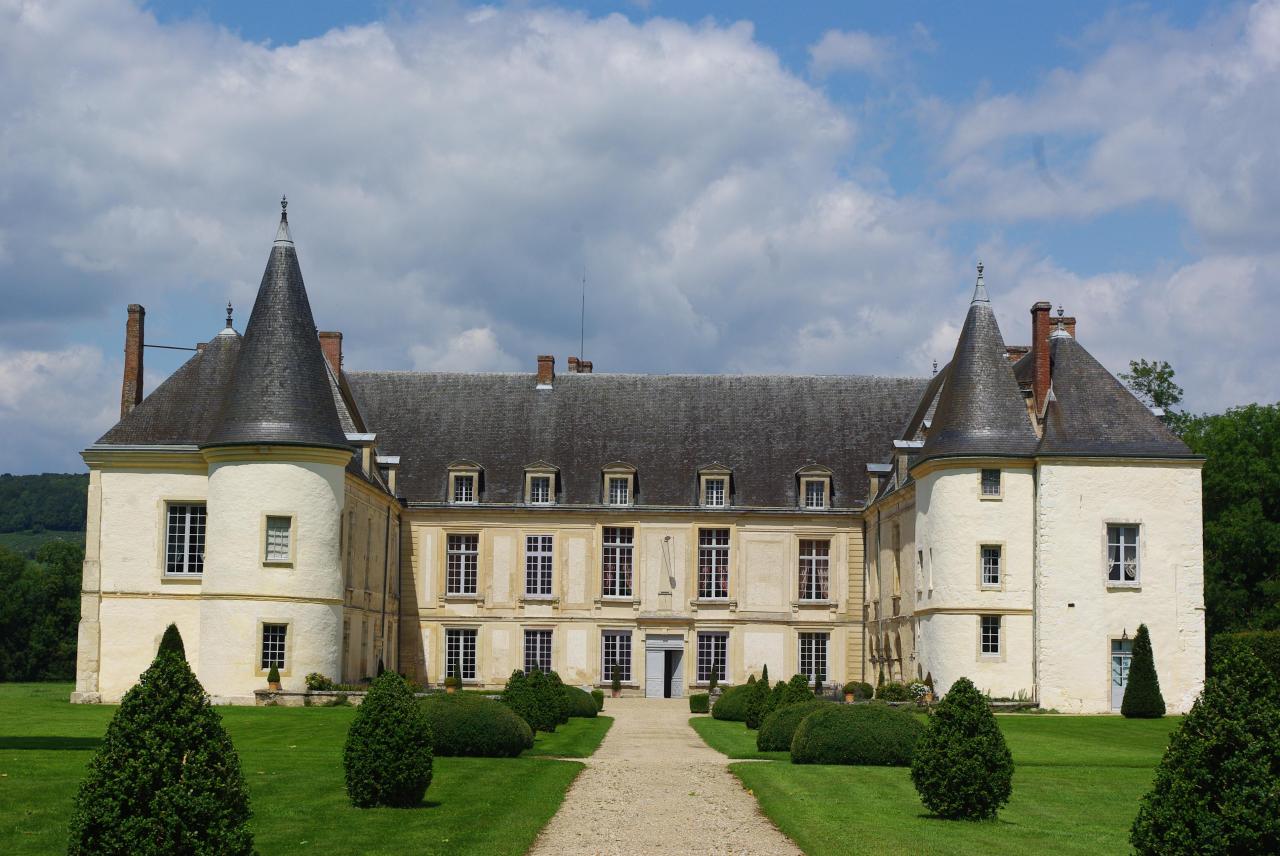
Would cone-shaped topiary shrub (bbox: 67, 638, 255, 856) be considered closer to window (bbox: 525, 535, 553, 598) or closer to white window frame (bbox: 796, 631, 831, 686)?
window (bbox: 525, 535, 553, 598)

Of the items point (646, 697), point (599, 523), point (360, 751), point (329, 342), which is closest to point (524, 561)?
point (599, 523)

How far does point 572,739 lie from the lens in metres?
23.9

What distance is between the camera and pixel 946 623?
32.4m

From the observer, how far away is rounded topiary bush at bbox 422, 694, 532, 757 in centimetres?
1936

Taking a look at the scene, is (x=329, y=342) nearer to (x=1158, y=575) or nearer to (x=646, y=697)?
(x=646, y=697)

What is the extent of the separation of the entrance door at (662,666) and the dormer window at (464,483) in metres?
6.22

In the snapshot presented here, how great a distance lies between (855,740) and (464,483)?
77.9 feet

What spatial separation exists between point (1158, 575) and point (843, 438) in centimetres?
1191

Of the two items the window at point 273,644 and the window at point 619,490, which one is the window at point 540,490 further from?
the window at point 273,644

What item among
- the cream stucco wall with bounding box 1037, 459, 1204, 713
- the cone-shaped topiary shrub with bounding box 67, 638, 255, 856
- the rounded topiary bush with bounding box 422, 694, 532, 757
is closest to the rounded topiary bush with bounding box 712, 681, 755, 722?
the cream stucco wall with bounding box 1037, 459, 1204, 713

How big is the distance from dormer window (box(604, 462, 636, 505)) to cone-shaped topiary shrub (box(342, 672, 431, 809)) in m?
27.0

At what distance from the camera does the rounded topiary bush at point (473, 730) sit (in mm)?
19359

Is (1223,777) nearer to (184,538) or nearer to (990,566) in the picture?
(990,566)

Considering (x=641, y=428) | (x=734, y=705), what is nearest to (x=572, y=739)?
(x=734, y=705)
